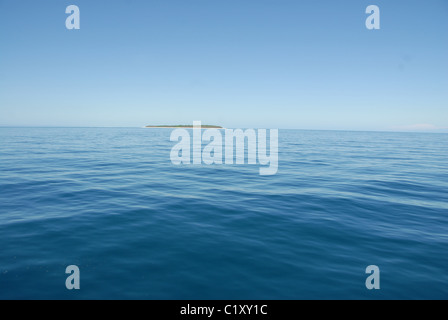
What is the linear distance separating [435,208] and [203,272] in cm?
1080

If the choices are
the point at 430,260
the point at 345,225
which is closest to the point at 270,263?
the point at 345,225

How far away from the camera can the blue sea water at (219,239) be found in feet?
16.6

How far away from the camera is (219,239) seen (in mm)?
7035

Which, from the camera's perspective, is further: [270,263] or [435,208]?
[435,208]

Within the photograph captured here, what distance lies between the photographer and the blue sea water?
5.07 m

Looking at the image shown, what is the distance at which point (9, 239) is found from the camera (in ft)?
21.9
